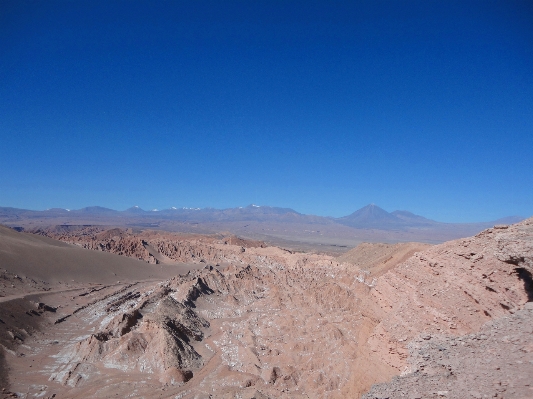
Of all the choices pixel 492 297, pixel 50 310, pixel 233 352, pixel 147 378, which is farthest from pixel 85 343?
pixel 492 297

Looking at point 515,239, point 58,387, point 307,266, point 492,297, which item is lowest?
point 58,387

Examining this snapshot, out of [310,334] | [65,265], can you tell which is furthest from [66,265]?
[310,334]

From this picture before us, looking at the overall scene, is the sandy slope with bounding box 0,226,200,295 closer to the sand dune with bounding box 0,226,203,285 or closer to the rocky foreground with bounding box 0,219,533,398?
the sand dune with bounding box 0,226,203,285

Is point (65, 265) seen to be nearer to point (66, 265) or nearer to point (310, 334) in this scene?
point (66, 265)

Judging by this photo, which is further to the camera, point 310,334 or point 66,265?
point 66,265

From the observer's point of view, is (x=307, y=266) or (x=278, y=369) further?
(x=307, y=266)

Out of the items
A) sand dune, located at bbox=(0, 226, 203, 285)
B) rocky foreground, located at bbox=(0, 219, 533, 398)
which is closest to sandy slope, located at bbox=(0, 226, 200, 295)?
sand dune, located at bbox=(0, 226, 203, 285)

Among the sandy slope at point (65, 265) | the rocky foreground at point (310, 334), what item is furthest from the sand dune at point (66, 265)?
the rocky foreground at point (310, 334)

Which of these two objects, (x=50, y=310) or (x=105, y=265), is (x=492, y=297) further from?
(x=105, y=265)

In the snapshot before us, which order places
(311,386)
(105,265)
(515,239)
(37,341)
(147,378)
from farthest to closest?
(105,265) → (37,341) → (147,378) → (311,386) → (515,239)
